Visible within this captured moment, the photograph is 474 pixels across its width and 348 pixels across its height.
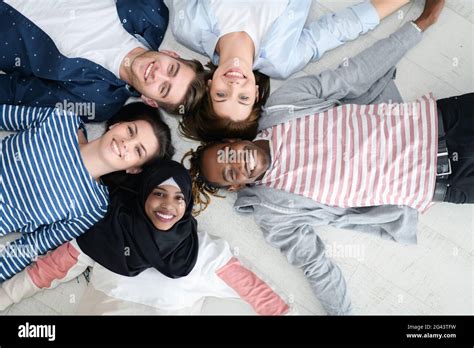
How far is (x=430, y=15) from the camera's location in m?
1.54

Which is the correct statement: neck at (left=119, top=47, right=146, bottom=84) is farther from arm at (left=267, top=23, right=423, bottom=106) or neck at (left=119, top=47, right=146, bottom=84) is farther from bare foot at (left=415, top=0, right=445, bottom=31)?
bare foot at (left=415, top=0, right=445, bottom=31)

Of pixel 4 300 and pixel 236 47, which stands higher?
pixel 236 47

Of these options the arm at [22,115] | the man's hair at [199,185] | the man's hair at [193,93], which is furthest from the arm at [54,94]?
A: the man's hair at [199,185]

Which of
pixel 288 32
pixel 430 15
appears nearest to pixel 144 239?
pixel 288 32

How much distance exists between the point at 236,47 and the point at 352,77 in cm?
35

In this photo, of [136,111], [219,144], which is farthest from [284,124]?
[136,111]

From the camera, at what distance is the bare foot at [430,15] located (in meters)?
1.54

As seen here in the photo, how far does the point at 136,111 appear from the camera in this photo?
5.03 feet

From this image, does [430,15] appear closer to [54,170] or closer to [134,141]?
[134,141]

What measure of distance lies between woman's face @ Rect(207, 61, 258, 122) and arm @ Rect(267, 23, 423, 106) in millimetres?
137

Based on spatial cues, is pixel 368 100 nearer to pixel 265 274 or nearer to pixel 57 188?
pixel 265 274

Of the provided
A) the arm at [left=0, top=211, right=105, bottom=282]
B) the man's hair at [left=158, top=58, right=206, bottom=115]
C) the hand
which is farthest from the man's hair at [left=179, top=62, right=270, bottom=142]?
the hand

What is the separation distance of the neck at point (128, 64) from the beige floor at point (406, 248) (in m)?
0.20

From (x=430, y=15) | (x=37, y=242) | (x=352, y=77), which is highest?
(x=430, y=15)
